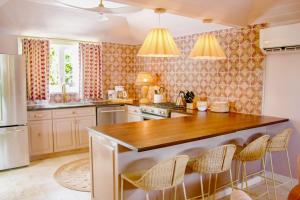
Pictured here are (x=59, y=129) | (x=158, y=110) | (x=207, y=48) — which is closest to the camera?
(x=207, y=48)

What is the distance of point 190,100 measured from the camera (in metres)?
4.24

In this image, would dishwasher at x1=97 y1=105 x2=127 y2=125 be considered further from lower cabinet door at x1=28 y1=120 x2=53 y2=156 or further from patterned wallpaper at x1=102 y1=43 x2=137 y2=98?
lower cabinet door at x1=28 y1=120 x2=53 y2=156

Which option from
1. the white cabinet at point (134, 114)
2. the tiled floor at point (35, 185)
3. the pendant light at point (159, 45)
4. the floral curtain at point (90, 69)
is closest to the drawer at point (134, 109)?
the white cabinet at point (134, 114)

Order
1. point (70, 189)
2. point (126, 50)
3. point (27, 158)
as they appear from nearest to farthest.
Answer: point (70, 189)
point (27, 158)
point (126, 50)

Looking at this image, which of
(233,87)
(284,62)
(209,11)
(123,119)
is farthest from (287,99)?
(123,119)

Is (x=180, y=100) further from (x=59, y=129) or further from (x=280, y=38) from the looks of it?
(x=59, y=129)

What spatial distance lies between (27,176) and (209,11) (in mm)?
3367

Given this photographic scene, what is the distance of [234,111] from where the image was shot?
382 cm

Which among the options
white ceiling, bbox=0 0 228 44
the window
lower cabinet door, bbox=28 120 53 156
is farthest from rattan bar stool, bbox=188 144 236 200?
the window

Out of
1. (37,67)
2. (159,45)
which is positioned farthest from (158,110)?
(37,67)

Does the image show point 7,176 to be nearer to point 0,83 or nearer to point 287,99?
point 0,83

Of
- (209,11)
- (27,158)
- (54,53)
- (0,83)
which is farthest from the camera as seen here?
(54,53)

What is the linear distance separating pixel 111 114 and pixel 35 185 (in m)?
2.00

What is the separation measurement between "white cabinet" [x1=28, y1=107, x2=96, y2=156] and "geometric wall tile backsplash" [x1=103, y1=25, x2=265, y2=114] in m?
1.09
